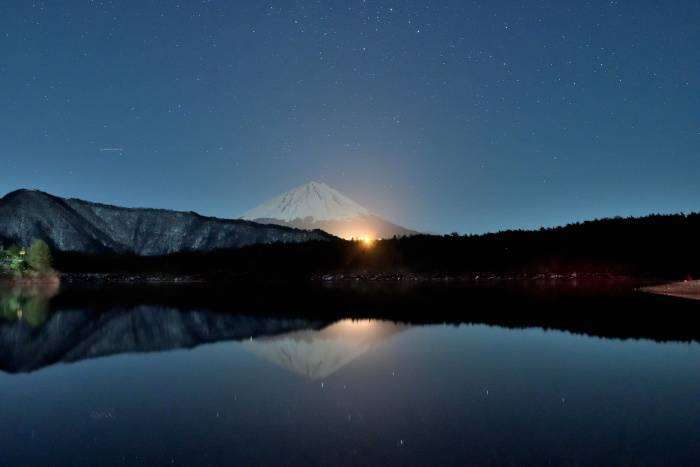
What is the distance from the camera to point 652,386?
13.7 metres

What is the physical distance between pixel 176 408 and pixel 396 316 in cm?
2247

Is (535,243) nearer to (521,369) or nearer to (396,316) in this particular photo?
(396,316)

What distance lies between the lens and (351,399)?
13.1 metres

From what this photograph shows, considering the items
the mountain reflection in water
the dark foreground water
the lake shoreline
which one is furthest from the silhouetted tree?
the lake shoreline

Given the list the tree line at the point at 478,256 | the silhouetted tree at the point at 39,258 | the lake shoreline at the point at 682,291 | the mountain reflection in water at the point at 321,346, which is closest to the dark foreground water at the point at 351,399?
the mountain reflection in water at the point at 321,346

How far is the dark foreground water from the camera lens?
928 cm

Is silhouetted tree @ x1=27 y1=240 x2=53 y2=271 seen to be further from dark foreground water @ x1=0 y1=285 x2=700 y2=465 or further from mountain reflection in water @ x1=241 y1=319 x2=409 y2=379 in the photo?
mountain reflection in water @ x1=241 y1=319 x2=409 y2=379

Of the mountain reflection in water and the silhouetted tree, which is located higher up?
the silhouetted tree

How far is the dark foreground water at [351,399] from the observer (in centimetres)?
928

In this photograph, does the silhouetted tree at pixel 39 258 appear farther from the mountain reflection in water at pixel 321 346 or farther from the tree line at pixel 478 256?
the mountain reflection in water at pixel 321 346

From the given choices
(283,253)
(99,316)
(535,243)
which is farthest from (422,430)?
(283,253)

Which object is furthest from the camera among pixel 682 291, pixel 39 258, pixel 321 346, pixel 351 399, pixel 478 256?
pixel 478 256

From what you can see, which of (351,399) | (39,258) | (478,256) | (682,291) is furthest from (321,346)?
(39,258)

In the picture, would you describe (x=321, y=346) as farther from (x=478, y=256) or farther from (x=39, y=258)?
(x=39, y=258)
